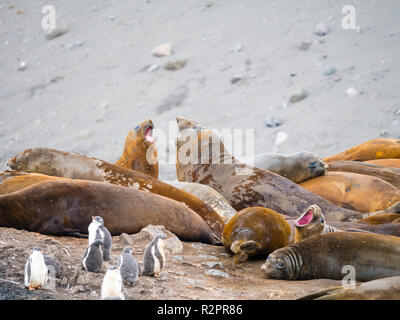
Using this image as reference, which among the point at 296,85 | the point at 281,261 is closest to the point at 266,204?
the point at 281,261

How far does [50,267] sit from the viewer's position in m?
3.07

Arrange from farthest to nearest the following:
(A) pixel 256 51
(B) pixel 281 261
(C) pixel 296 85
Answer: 1. (A) pixel 256 51
2. (C) pixel 296 85
3. (B) pixel 281 261

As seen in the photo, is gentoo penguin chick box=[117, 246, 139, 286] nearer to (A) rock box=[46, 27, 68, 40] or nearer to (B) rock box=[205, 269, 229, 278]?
(B) rock box=[205, 269, 229, 278]

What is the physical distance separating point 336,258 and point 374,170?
378 centimetres

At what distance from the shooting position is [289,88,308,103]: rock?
1395 centimetres

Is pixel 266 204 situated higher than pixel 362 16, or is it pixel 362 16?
pixel 362 16

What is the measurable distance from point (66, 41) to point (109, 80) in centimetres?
260

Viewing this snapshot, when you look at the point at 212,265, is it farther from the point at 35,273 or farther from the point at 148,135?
the point at 148,135

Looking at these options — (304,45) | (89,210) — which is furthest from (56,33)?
(89,210)

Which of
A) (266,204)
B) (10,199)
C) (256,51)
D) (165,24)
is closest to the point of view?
(10,199)

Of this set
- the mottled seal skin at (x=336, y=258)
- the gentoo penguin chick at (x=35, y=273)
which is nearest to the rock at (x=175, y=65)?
the mottled seal skin at (x=336, y=258)

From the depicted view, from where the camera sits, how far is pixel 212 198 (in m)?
5.87
